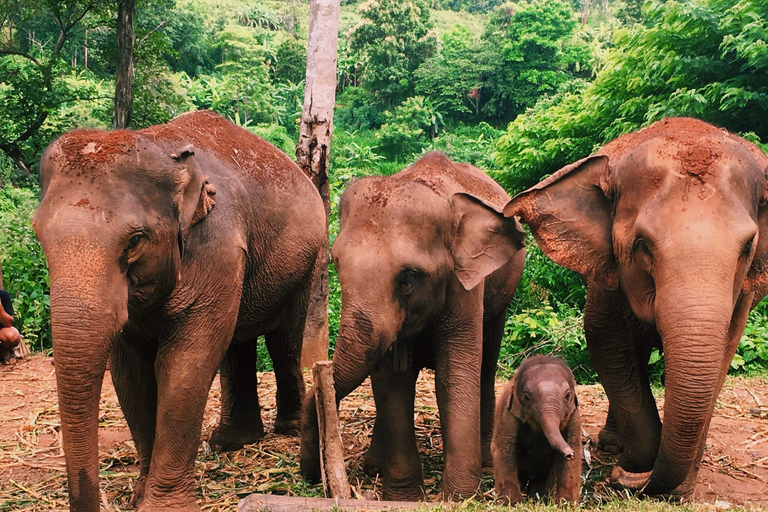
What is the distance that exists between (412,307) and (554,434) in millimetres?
1050

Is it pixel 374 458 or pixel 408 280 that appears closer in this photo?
pixel 408 280

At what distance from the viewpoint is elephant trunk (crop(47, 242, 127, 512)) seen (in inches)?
133

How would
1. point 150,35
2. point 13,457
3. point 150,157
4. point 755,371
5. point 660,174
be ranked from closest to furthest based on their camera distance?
1. point 150,157
2. point 660,174
3. point 13,457
4. point 755,371
5. point 150,35

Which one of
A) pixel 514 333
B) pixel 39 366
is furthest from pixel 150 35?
pixel 514 333

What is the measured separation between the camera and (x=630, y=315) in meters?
4.84

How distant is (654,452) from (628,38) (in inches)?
353

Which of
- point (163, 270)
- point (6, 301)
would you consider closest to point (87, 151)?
point (163, 270)

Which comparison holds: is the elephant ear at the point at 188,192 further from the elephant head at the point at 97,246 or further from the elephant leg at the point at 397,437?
the elephant leg at the point at 397,437

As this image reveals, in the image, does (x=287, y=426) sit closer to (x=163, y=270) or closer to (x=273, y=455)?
(x=273, y=455)

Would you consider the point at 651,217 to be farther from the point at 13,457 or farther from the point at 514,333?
the point at 514,333

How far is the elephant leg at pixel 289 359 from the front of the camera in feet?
19.6

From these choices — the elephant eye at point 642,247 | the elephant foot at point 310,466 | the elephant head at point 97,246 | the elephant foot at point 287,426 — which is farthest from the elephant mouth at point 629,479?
the elephant head at point 97,246

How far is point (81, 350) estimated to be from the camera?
3.41 metres

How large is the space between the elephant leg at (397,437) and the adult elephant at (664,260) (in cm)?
113
